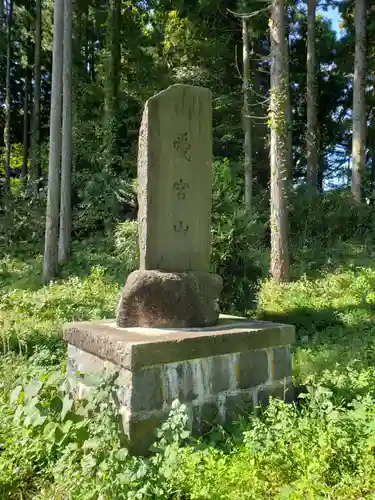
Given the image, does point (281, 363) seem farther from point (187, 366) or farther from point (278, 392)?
point (187, 366)

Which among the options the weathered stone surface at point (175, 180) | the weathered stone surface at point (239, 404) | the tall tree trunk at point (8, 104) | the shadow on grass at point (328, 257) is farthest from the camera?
the tall tree trunk at point (8, 104)

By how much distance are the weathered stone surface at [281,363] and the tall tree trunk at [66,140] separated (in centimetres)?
969

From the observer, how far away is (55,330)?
6020 mm

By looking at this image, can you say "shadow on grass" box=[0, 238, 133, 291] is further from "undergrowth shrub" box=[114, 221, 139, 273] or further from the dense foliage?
the dense foliage

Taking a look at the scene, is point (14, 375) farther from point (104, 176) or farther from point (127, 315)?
point (104, 176)

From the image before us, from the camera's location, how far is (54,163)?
10.5 m

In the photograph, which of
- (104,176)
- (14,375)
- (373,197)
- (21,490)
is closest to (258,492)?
(21,490)

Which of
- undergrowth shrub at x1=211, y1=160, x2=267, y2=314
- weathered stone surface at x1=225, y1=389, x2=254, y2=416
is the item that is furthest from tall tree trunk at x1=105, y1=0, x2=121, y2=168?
weathered stone surface at x1=225, y1=389, x2=254, y2=416

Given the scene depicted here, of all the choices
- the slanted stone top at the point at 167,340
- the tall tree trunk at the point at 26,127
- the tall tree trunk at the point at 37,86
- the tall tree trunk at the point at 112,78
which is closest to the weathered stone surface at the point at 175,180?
the slanted stone top at the point at 167,340

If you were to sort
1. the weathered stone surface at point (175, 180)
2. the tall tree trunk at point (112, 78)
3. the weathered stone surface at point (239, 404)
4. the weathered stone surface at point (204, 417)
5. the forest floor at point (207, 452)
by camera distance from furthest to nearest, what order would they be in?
the tall tree trunk at point (112, 78) < the weathered stone surface at point (175, 180) < the weathered stone surface at point (239, 404) < the weathered stone surface at point (204, 417) < the forest floor at point (207, 452)

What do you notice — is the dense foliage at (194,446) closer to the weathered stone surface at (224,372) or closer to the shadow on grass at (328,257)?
the weathered stone surface at (224,372)

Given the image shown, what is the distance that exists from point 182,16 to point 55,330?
12316mm

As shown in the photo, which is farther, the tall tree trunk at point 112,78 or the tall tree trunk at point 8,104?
the tall tree trunk at point 8,104

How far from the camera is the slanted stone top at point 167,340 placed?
2725 millimetres
